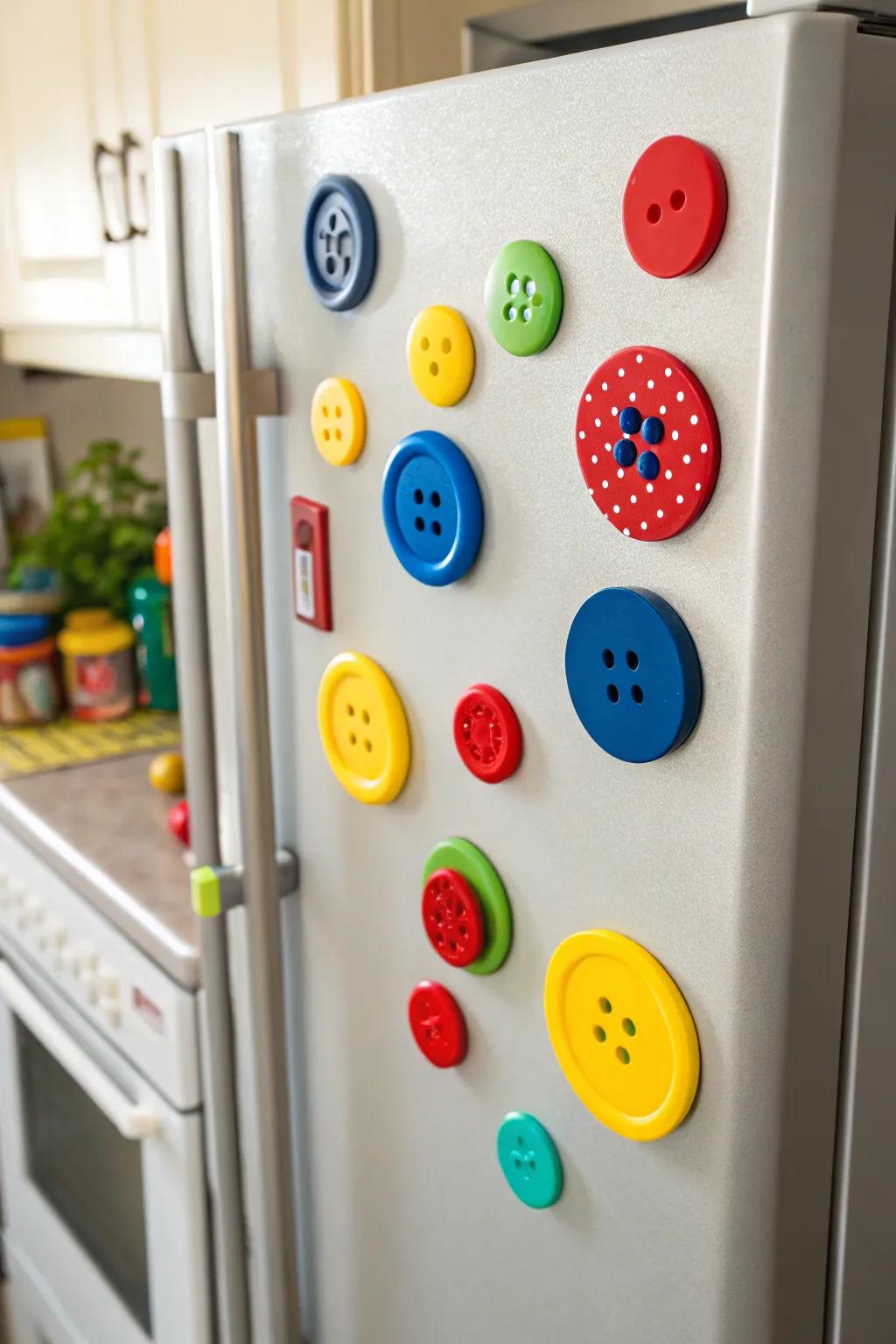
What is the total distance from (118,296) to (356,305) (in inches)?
26.8

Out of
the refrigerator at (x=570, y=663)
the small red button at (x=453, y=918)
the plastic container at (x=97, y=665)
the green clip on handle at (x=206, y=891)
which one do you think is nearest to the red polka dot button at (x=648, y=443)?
the refrigerator at (x=570, y=663)

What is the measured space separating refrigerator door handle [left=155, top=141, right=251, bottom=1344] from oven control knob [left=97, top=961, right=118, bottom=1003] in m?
0.26

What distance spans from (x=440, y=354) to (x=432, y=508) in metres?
0.09

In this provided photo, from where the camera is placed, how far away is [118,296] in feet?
4.49

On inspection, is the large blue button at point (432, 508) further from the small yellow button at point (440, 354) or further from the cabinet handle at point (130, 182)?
the cabinet handle at point (130, 182)

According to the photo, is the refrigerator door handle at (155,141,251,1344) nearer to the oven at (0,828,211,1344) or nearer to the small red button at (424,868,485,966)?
the oven at (0,828,211,1344)

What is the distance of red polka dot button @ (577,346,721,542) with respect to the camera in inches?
22.4

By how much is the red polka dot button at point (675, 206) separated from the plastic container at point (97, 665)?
1.38 m

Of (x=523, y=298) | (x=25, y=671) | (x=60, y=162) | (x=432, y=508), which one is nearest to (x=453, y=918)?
(x=432, y=508)

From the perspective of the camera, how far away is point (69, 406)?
2240mm

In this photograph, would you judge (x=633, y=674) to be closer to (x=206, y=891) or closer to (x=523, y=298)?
(x=523, y=298)

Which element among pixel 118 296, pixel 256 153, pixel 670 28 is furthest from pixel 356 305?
pixel 118 296

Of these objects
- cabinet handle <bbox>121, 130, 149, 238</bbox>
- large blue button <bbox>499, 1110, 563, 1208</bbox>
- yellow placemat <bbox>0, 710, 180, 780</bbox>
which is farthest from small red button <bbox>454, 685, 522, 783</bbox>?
yellow placemat <bbox>0, 710, 180, 780</bbox>

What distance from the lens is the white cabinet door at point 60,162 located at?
136cm
